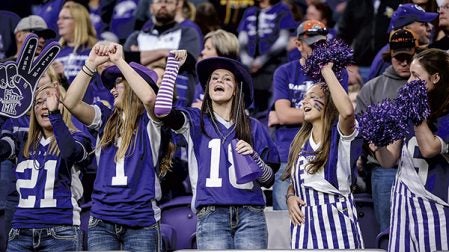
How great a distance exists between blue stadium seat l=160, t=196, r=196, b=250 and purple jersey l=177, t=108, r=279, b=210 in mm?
917

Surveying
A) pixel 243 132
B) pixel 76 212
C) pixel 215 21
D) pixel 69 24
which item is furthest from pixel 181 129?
pixel 215 21

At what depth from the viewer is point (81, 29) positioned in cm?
951

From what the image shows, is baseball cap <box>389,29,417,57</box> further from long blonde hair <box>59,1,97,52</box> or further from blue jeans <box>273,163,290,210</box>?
long blonde hair <box>59,1,97,52</box>

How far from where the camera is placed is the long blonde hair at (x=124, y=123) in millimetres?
6582

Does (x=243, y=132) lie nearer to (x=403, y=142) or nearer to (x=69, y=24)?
(x=403, y=142)

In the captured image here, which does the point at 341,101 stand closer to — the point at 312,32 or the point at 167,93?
the point at 167,93

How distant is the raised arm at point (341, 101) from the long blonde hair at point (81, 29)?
3.74 m

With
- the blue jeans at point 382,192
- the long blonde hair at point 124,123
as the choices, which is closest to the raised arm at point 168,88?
the long blonde hair at point 124,123

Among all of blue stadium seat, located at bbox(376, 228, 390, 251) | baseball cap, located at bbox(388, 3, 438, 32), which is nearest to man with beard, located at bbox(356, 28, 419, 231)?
baseball cap, located at bbox(388, 3, 438, 32)

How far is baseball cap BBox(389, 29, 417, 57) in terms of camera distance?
7.43m

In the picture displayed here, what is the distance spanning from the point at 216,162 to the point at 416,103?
4.14 feet

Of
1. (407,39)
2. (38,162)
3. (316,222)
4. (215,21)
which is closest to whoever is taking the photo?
(316,222)

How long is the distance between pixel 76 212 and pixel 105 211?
0.36m

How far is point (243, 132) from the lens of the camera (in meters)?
6.56
